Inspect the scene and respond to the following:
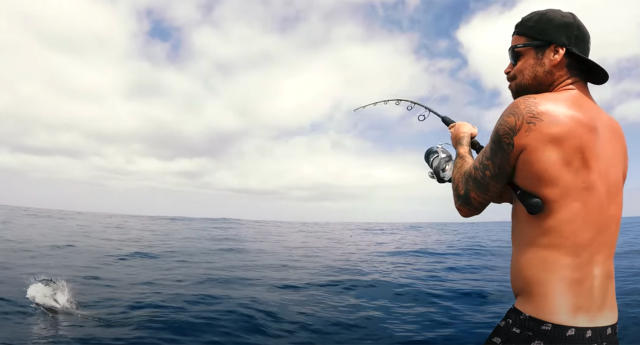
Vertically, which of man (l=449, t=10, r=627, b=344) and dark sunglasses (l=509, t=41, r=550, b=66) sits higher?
dark sunglasses (l=509, t=41, r=550, b=66)

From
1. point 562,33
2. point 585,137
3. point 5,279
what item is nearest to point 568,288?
point 585,137

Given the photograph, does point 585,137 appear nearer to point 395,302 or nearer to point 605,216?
point 605,216

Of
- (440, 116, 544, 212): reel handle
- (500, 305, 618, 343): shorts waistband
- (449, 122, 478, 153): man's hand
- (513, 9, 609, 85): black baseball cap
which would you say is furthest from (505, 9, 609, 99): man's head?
(500, 305, 618, 343): shorts waistband

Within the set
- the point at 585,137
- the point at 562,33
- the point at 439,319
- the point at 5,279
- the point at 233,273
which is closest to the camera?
the point at 585,137

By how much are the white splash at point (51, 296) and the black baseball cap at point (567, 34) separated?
28.8 feet

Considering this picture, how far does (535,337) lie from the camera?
1989 mm

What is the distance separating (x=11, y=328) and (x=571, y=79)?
8.43 m

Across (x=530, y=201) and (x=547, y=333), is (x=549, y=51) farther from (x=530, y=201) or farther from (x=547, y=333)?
(x=547, y=333)

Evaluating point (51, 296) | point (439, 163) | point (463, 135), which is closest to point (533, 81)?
point (463, 135)

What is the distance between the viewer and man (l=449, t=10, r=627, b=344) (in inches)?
74.6

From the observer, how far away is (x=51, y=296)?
7.43 meters

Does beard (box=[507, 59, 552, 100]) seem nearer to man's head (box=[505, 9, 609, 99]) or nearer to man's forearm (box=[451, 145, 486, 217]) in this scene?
man's head (box=[505, 9, 609, 99])

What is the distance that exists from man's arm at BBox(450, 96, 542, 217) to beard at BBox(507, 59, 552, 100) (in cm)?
28

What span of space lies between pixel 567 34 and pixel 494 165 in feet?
2.97
